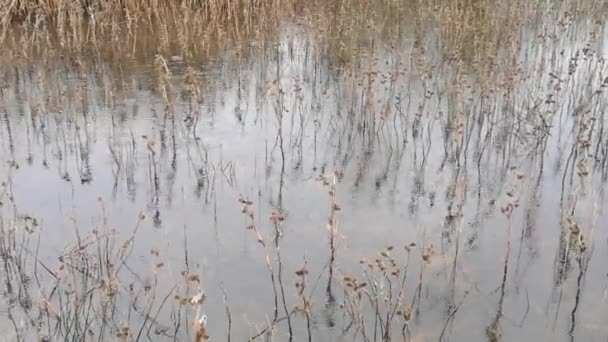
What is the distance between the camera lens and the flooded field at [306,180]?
3400 mm

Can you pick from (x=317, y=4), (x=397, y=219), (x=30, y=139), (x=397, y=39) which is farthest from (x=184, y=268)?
(x=317, y=4)

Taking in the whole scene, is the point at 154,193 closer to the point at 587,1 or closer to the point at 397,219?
the point at 397,219

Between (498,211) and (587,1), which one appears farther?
(587,1)

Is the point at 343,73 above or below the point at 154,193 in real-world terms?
above

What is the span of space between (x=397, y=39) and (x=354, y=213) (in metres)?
3.68

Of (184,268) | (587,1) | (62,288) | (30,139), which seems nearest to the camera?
(62,288)

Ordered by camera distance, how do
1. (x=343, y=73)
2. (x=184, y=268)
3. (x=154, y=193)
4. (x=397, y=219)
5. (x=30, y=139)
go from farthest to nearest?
1. (x=343, y=73)
2. (x=30, y=139)
3. (x=154, y=193)
4. (x=397, y=219)
5. (x=184, y=268)

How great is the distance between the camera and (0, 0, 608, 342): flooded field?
11.2 feet

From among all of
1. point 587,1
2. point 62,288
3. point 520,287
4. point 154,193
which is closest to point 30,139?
point 154,193

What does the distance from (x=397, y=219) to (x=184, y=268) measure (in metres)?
1.34

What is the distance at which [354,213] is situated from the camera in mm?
4387

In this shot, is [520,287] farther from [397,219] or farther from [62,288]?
[62,288]

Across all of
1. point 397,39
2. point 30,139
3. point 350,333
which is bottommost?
point 350,333

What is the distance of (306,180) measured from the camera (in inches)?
188
